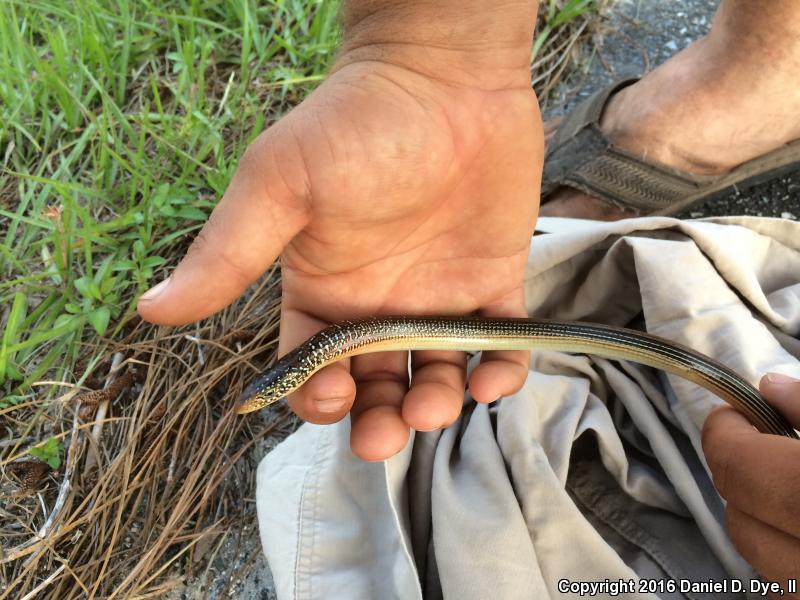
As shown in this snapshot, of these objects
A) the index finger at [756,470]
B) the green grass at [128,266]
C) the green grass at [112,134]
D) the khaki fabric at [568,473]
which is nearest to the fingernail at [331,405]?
the khaki fabric at [568,473]

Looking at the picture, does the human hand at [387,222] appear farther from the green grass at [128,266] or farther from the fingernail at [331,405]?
the green grass at [128,266]

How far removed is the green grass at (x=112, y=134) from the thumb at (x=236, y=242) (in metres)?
1.11

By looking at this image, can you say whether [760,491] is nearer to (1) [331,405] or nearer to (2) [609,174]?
(1) [331,405]

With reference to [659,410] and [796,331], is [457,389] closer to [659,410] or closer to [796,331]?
[659,410]

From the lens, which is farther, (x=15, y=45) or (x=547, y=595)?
(x=15, y=45)

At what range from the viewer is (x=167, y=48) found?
3.40m

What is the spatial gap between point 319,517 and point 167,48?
9.21ft

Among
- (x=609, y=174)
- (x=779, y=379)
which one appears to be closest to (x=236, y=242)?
(x=779, y=379)

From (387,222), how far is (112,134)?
1.83 meters

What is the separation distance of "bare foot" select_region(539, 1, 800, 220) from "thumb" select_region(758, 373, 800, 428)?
1.28 meters

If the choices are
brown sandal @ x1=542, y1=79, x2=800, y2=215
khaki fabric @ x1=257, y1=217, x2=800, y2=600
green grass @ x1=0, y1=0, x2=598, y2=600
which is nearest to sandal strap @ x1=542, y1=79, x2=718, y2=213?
brown sandal @ x1=542, y1=79, x2=800, y2=215

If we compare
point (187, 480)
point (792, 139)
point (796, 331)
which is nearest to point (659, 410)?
point (796, 331)

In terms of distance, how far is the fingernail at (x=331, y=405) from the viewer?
1.71 metres

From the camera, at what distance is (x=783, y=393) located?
1.81m
